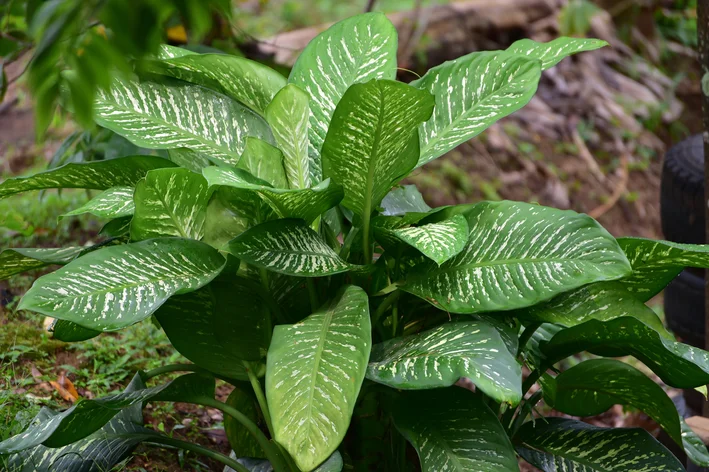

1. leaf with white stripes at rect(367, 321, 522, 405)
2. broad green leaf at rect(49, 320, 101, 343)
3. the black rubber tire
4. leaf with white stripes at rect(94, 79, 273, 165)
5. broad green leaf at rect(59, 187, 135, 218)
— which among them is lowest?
the black rubber tire

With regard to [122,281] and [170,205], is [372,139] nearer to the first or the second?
[170,205]

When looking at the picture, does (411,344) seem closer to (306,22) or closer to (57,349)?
(57,349)

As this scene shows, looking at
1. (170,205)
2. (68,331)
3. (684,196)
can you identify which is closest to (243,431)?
(68,331)

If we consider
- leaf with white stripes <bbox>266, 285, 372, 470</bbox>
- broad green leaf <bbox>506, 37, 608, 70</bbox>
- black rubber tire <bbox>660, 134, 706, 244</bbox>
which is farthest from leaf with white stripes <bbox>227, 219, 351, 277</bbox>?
black rubber tire <bbox>660, 134, 706, 244</bbox>

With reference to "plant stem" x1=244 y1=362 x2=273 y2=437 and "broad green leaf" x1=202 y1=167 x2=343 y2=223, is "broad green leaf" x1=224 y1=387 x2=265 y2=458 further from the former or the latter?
"broad green leaf" x1=202 y1=167 x2=343 y2=223

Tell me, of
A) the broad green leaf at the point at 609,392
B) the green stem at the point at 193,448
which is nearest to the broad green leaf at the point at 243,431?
the green stem at the point at 193,448
